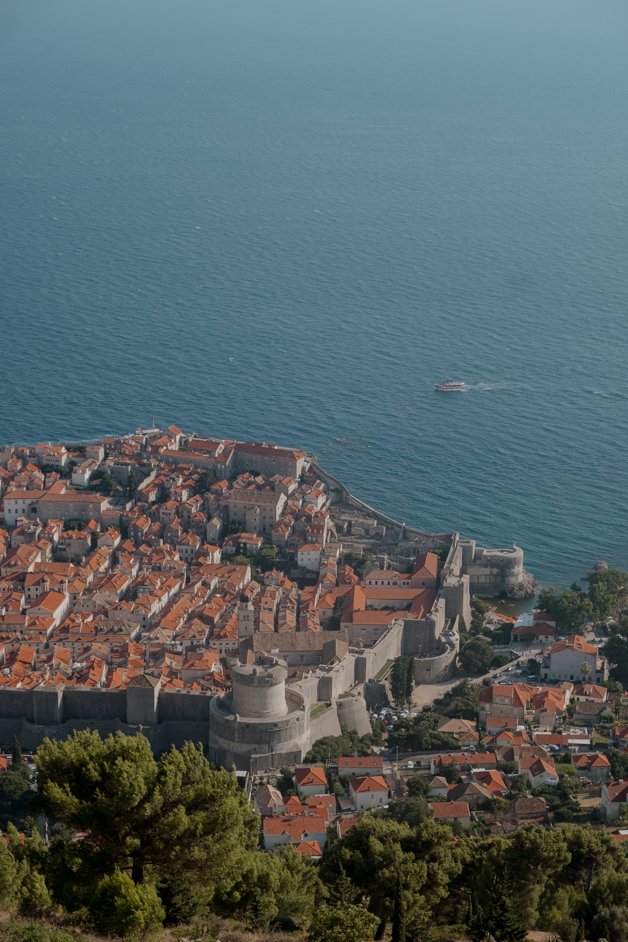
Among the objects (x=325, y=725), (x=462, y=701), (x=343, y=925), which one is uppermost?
(x=462, y=701)

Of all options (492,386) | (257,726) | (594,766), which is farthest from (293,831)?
(492,386)

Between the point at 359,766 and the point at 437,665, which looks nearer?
the point at 359,766

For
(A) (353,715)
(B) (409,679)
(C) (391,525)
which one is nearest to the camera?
(A) (353,715)

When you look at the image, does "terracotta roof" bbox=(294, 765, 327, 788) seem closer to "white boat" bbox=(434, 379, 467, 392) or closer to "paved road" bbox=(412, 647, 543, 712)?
"paved road" bbox=(412, 647, 543, 712)

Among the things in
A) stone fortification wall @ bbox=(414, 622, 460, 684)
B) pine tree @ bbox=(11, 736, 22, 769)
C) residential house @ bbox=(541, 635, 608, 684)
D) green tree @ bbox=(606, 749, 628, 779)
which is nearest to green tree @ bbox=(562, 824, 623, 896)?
green tree @ bbox=(606, 749, 628, 779)

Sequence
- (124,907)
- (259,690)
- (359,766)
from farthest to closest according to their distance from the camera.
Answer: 1. (259,690)
2. (359,766)
3. (124,907)

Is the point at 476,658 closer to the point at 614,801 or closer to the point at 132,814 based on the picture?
the point at 614,801

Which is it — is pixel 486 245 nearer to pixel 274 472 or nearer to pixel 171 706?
pixel 274 472

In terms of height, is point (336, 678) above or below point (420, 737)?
above

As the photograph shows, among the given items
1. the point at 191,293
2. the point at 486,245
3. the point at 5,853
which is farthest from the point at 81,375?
the point at 5,853
